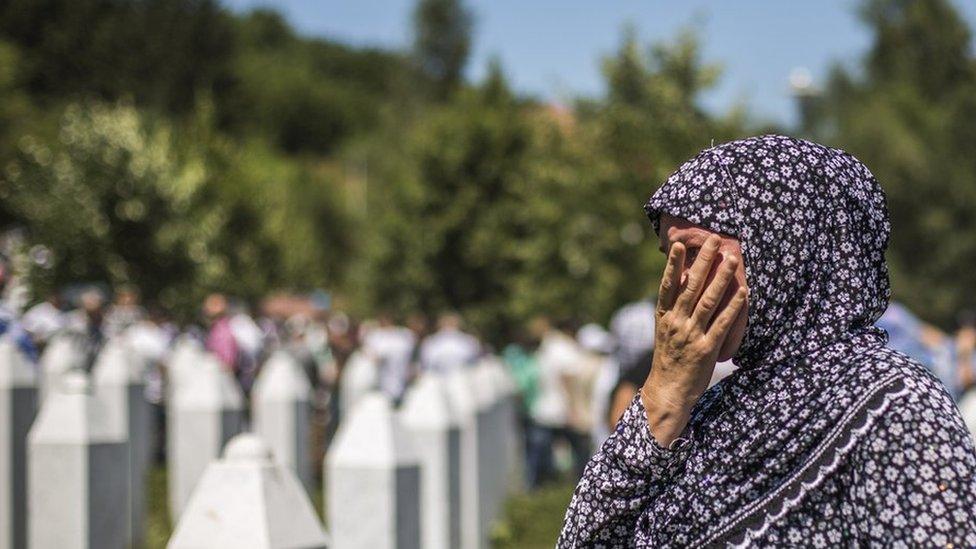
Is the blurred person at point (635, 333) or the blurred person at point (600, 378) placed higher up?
the blurred person at point (635, 333)

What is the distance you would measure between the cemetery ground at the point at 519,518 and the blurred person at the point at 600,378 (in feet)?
2.34

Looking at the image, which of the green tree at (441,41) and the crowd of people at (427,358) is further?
the green tree at (441,41)

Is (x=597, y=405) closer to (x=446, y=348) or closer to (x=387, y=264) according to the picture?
(x=446, y=348)

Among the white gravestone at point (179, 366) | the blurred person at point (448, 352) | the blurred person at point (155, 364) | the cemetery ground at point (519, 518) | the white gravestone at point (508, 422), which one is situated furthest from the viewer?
the blurred person at point (448, 352)

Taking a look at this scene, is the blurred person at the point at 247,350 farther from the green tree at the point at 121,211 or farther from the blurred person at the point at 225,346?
the green tree at the point at 121,211

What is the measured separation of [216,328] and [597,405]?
580 cm

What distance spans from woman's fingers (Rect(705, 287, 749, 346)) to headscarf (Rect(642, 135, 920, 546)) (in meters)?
0.02

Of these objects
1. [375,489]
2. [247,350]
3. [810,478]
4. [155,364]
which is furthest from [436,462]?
[155,364]

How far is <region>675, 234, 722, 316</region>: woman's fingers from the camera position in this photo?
2.54 m

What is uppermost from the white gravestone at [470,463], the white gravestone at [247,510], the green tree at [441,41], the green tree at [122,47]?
the green tree at [441,41]

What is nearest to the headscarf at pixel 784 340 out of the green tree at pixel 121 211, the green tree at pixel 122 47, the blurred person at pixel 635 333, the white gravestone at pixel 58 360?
the blurred person at pixel 635 333

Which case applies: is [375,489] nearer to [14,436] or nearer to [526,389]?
[14,436]

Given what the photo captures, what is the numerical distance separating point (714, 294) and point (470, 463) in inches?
307

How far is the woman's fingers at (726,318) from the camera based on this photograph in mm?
2518
